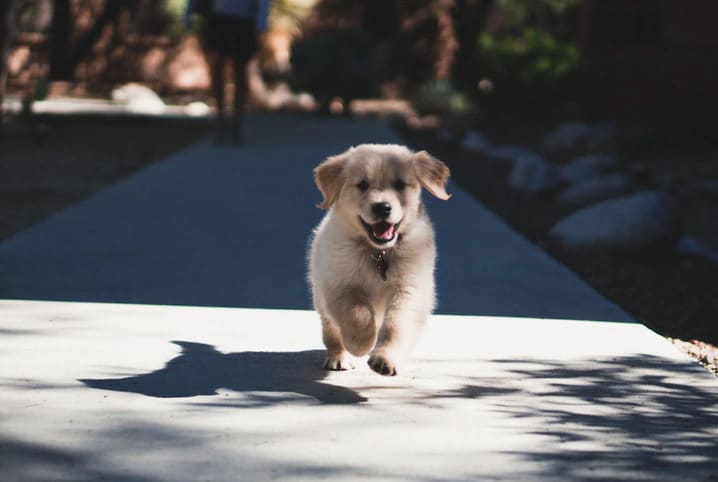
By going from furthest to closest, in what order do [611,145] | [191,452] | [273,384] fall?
[611,145], [273,384], [191,452]

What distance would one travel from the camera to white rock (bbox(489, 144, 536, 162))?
19609 mm

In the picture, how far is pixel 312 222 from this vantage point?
11492 millimetres

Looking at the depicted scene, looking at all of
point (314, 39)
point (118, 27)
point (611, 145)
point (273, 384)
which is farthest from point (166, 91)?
point (273, 384)

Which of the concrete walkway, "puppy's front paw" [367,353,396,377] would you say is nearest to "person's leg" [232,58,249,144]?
the concrete walkway

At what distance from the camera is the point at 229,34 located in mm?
18531

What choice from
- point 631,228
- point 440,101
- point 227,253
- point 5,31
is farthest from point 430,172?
Answer: point 440,101

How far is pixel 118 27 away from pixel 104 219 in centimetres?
2724

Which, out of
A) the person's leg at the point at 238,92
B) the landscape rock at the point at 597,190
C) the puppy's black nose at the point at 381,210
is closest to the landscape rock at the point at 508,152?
the person's leg at the point at 238,92

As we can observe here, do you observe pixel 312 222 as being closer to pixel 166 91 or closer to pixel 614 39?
pixel 614 39

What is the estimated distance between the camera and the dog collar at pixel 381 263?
5.88 metres

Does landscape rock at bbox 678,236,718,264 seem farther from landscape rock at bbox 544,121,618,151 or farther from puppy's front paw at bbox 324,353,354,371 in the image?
landscape rock at bbox 544,121,618,151

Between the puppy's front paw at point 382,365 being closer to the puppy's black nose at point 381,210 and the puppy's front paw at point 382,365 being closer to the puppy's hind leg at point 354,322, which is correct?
the puppy's hind leg at point 354,322

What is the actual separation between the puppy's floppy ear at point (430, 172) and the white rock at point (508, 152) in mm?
13363

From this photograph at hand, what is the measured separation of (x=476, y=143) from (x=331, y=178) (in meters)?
15.7
